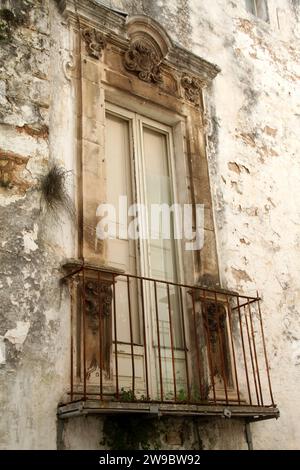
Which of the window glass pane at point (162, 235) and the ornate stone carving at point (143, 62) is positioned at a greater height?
the ornate stone carving at point (143, 62)

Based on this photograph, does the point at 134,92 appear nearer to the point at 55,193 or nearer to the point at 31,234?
the point at 55,193

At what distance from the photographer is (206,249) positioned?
566 cm

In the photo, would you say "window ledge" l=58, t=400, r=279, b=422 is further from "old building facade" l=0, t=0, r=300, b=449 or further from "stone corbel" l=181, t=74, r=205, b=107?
"stone corbel" l=181, t=74, r=205, b=107

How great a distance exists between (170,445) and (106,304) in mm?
1180

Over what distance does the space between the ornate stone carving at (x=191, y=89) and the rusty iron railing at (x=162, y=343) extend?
2.04 m

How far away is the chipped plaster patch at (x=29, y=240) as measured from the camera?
14.7 ft

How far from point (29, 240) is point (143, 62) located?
2.39m

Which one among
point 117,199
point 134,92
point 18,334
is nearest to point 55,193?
point 117,199

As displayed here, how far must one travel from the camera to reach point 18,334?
13.8 feet

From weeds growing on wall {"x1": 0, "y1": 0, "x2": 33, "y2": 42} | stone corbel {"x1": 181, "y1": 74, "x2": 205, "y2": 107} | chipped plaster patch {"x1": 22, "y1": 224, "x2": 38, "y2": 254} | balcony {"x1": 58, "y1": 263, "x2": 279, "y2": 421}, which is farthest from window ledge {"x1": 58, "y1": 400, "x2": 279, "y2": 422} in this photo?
stone corbel {"x1": 181, "y1": 74, "x2": 205, "y2": 107}

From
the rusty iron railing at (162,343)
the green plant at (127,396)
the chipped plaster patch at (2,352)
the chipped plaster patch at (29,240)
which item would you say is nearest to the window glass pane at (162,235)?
the rusty iron railing at (162,343)

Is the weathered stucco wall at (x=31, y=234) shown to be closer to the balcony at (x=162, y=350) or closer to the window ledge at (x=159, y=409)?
the balcony at (x=162, y=350)

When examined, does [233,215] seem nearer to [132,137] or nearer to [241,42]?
[132,137]
